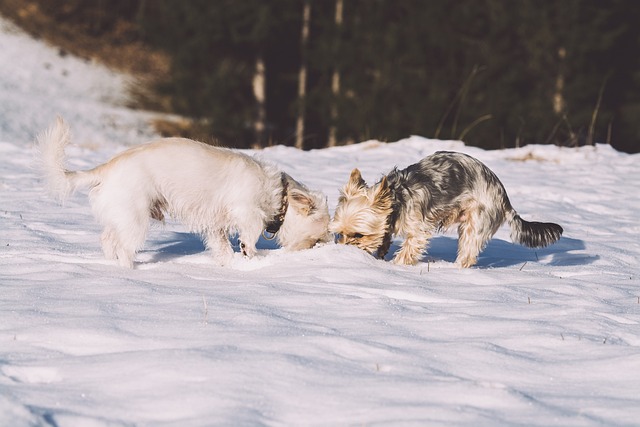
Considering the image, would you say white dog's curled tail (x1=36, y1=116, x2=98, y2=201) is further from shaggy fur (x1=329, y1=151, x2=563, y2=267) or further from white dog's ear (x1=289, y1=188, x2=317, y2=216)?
shaggy fur (x1=329, y1=151, x2=563, y2=267)

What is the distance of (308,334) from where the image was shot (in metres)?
4.07

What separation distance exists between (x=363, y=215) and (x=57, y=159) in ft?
7.20

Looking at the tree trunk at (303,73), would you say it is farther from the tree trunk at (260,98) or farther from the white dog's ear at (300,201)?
the white dog's ear at (300,201)

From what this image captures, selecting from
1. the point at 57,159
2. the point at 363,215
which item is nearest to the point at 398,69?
the point at 363,215

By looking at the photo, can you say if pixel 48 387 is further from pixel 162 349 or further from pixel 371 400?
pixel 371 400

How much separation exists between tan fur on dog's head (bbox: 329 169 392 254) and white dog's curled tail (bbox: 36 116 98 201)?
1.80m

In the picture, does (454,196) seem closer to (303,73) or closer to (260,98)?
(260,98)

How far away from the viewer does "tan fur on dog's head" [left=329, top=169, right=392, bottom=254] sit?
240 inches

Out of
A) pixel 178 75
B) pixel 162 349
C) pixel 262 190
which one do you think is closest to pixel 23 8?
pixel 178 75

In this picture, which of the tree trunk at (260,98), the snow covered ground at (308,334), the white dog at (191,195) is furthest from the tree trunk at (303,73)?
the white dog at (191,195)

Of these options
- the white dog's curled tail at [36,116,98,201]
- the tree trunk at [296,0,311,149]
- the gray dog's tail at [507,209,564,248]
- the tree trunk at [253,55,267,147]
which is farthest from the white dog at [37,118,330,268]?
the tree trunk at [253,55,267,147]

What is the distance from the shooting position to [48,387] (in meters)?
3.31

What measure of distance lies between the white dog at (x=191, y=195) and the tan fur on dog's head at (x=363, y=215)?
0.71ft

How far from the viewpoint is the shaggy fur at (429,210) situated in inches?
242
